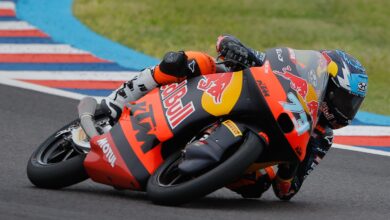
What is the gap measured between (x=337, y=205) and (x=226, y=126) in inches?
46.2

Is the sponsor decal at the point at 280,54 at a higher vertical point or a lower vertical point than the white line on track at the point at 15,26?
higher

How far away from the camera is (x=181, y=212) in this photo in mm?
6113

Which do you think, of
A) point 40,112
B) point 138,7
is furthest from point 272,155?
point 138,7

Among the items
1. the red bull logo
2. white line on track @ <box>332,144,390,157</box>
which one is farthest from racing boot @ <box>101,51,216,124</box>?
white line on track @ <box>332,144,390,157</box>

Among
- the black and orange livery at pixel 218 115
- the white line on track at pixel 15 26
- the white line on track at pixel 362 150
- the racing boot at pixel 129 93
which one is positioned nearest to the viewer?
the black and orange livery at pixel 218 115

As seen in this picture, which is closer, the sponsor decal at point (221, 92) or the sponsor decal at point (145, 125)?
the sponsor decal at point (221, 92)

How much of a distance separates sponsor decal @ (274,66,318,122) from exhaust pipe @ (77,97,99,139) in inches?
47.7

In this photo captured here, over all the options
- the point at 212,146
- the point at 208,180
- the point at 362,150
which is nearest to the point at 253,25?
the point at 362,150

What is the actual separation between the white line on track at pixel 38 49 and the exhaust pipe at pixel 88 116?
4.47 meters

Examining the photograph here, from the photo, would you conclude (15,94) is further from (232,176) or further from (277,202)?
(232,176)

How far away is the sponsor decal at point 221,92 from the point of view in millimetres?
6520

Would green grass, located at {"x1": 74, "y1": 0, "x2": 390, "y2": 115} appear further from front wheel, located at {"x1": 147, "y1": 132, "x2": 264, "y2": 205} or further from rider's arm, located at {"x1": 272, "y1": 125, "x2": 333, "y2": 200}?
front wheel, located at {"x1": 147, "y1": 132, "x2": 264, "y2": 205}

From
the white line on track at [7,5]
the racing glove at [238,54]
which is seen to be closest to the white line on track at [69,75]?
the white line on track at [7,5]

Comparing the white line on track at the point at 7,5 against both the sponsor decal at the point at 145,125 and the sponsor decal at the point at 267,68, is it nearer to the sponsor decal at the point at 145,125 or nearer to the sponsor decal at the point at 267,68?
the sponsor decal at the point at 145,125
